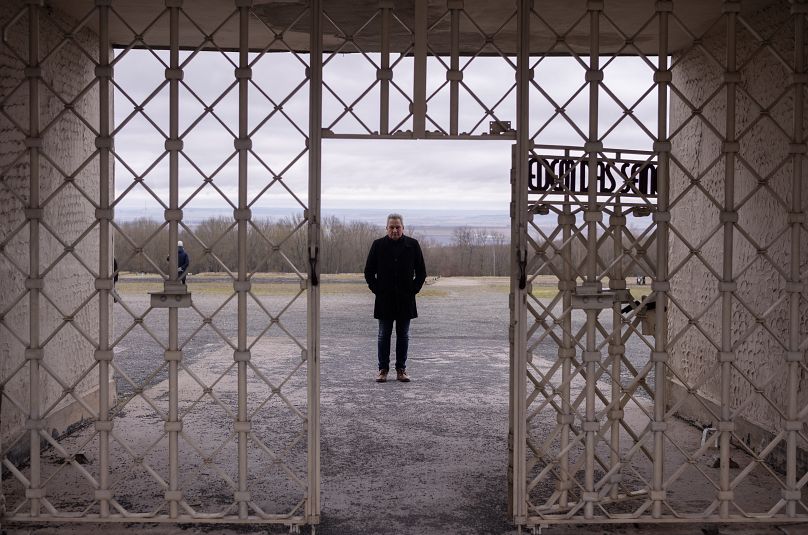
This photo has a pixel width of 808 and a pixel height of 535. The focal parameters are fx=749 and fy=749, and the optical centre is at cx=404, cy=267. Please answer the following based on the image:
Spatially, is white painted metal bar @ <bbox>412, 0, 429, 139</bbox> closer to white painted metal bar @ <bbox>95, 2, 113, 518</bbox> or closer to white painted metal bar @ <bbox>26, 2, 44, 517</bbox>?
white painted metal bar @ <bbox>95, 2, 113, 518</bbox>

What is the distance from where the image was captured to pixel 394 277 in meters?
7.76

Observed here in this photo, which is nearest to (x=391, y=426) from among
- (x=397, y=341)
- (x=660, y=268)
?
(x=397, y=341)

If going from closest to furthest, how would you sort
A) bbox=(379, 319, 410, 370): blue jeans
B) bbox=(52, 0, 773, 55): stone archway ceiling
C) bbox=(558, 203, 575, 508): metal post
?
bbox=(558, 203, 575, 508): metal post
bbox=(52, 0, 773, 55): stone archway ceiling
bbox=(379, 319, 410, 370): blue jeans

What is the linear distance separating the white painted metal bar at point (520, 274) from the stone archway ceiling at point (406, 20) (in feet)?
2.06

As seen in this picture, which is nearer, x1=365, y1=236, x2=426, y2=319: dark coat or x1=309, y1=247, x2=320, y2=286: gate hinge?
x1=309, y1=247, x2=320, y2=286: gate hinge

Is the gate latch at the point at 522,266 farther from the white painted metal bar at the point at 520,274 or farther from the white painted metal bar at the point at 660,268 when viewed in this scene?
the white painted metal bar at the point at 660,268

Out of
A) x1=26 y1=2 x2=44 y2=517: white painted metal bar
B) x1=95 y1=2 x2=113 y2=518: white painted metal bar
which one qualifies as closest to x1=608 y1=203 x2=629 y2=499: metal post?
x1=95 y1=2 x2=113 y2=518: white painted metal bar

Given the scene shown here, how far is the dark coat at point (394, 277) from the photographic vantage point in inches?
305

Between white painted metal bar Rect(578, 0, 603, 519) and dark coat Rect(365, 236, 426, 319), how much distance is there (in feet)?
12.3

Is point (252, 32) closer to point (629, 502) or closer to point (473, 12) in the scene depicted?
point (473, 12)

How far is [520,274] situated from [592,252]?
1.50 ft

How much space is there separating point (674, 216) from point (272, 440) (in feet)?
13.6

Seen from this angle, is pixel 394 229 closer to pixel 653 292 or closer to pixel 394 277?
pixel 394 277

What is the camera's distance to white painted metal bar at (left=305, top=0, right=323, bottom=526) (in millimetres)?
3928
